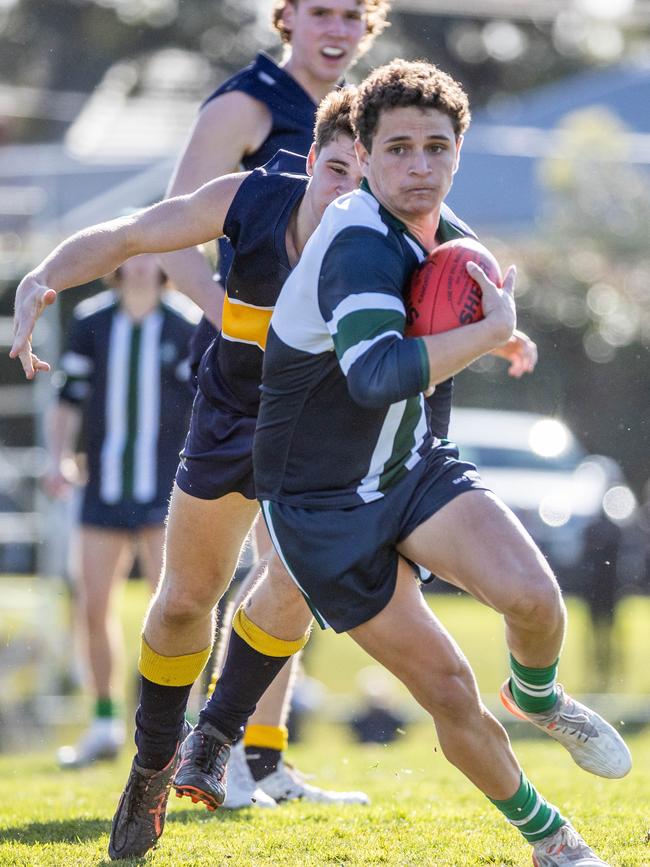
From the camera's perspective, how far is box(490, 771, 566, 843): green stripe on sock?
10.9ft

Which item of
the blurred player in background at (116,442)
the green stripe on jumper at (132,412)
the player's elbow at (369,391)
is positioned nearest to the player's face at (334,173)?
the player's elbow at (369,391)

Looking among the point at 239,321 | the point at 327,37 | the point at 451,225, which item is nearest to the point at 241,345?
the point at 239,321

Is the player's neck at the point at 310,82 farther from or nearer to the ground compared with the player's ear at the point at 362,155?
farther from the ground

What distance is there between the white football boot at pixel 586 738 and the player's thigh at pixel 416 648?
20.2 inches

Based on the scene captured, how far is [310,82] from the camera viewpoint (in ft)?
14.9

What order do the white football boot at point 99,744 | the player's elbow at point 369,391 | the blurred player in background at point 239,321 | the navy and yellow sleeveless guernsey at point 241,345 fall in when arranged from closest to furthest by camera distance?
the player's elbow at point 369,391 → the navy and yellow sleeveless guernsey at point 241,345 → the blurred player in background at point 239,321 → the white football boot at point 99,744

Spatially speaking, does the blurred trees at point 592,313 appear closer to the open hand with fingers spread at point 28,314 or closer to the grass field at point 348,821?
the grass field at point 348,821

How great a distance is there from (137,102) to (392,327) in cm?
1893

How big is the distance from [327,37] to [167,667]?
203 cm

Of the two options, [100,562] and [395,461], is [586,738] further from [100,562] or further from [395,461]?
[100,562]

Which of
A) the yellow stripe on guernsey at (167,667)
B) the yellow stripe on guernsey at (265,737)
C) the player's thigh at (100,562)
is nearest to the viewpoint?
the yellow stripe on guernsey at (167,667)

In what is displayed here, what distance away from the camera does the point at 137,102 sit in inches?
834

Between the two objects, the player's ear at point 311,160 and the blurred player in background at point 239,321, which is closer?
the player's ear at point 311,160

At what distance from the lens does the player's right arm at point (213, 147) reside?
4.36 m
